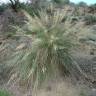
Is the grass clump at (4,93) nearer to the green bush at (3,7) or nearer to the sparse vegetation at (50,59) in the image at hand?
the sparse vegetation at (50,59)

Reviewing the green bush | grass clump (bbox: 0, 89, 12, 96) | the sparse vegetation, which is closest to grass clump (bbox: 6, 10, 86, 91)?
the sparse vegetation

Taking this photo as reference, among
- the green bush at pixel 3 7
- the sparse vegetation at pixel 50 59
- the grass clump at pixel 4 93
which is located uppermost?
the green bush at pixel 3 7

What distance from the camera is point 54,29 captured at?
5797 millimetres

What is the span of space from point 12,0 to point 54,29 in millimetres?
6102

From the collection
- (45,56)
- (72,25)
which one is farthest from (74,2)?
(45,56)

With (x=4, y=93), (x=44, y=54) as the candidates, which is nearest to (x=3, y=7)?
(x=44, y=54)

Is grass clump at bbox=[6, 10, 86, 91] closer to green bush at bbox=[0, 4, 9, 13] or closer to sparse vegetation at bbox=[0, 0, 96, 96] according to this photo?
sparse vegetation at bbox=[0, 0, 96, 96]

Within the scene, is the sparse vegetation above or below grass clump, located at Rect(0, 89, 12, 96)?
above

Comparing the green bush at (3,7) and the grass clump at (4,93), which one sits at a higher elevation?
the green bush at (3,7)

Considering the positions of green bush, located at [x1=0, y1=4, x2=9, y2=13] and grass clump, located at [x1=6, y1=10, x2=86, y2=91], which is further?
green bush, located at [x1=0, y1=4, x2=9, y2=13]

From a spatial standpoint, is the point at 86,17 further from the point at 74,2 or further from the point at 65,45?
the point at 65,45

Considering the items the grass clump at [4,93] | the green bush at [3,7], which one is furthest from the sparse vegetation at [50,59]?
the green bush at [3,7]

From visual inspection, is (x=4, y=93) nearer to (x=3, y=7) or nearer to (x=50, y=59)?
(x=50, y=59)

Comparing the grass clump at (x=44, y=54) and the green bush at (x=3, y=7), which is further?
the green bush at (x=3, y=7)
